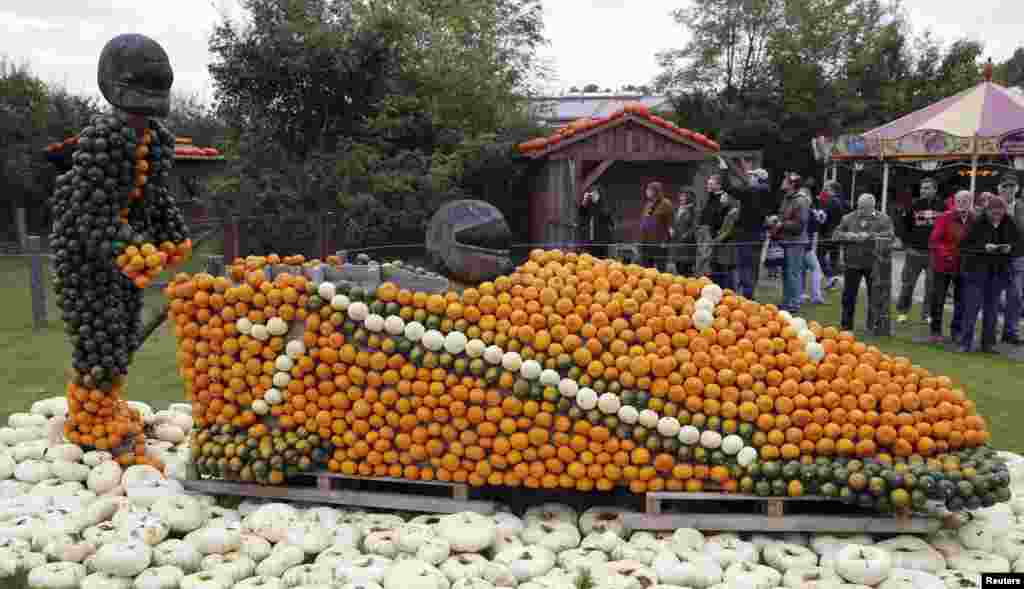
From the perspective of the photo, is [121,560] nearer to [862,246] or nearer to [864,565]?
[864,565]

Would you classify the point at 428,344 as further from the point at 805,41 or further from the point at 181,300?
the point at 805,41

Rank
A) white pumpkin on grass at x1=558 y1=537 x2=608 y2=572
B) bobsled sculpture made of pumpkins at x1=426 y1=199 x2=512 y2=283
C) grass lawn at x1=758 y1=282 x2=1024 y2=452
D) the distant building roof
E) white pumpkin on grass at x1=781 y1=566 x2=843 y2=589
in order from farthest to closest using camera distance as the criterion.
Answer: the distant building roof → grass lawn at x1=758 y1=282 x2=1024 y2=452 → bobsled sculpture made of pumpkins at x1=426 y1=199 x2=512 y2=283 → white pumpkin on grass at x1=558 y1=537 x2=608 y2=572 → white pumpkin on grass at x1=781 y1=566 x2=843 y2=589

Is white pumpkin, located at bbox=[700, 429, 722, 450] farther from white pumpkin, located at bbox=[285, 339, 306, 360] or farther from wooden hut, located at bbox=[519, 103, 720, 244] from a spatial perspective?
wooden hut, located at bbox=[519, 103, 720, 244]

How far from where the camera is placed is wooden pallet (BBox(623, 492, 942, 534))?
157 inches

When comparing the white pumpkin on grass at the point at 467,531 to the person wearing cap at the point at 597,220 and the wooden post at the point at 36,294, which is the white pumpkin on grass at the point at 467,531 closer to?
the wooden post at the point at 36,294

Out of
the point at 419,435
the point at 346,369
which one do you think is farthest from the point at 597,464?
the point at 346,369

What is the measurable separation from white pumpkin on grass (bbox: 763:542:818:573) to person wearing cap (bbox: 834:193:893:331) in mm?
5717

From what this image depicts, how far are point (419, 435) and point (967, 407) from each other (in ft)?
8.51

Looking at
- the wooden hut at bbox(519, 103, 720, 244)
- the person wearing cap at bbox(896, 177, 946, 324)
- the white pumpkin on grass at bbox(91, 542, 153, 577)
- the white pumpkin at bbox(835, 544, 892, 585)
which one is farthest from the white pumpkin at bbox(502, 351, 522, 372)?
the wooden hut at bbox(519, 103, 720, 244)

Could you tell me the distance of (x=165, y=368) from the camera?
771 cm

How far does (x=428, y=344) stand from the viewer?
14.0 ft

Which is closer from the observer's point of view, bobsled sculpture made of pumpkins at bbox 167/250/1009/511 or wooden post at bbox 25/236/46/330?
bobsled sculpture made of pumpkins at bbox 167/250/1009/511

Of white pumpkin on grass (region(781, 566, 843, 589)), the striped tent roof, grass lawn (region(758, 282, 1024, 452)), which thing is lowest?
white pumpkin on grass (region(781, 566, 843, 589))

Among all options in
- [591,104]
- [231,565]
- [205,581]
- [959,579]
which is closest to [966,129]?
[959,579]
